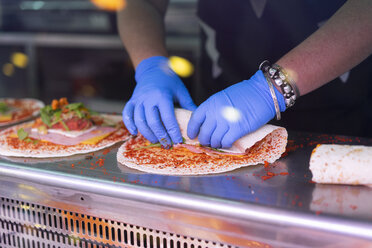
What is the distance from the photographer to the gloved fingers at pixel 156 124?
171 cm

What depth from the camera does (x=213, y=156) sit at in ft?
5.48

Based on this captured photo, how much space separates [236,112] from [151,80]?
52 centimetres

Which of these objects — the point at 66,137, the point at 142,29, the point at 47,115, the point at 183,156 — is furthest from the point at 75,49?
the point at 183,156

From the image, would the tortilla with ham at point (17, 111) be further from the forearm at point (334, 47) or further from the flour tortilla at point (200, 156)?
the forearm at point (334, 47)

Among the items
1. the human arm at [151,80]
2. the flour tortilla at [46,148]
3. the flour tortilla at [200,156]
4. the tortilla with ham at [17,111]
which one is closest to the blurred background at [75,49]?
the human arm at [151,80]

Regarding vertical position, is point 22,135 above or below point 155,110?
below

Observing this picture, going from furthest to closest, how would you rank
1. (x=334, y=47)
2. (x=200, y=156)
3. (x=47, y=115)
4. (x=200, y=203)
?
1. (x=47, y=115)
2. (x=200, y=156)
3. (x=334, y=47)
4. (x=200, y=203)

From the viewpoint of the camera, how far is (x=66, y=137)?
6.56ft

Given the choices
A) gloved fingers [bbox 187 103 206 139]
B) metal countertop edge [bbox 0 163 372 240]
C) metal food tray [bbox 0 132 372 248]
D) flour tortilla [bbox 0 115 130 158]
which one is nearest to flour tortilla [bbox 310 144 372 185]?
metal food tray [bbox 0 132 372 248]

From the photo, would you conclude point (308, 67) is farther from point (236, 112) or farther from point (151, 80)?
point (151, 80)

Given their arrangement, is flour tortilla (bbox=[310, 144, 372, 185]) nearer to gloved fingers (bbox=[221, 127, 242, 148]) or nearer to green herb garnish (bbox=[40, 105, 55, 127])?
gloved fingers (bbox=[221, 127, 242, 148])

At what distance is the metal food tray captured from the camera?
3.63 feet

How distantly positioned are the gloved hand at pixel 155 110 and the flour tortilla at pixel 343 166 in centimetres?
67

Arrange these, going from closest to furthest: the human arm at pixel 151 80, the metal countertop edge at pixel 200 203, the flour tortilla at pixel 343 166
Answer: the metal countertop edge at pixel 200 203
the flour tortilla at pixel 343 166
the human arm at pixel 151 80
